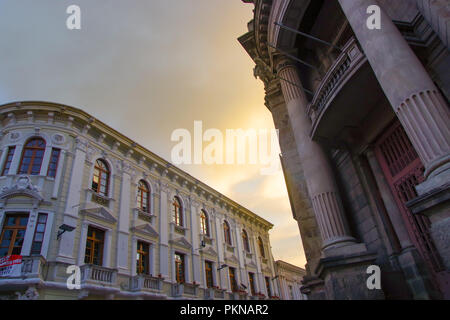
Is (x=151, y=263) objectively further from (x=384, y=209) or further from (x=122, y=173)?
(x=384, y=209)

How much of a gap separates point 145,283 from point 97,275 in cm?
292

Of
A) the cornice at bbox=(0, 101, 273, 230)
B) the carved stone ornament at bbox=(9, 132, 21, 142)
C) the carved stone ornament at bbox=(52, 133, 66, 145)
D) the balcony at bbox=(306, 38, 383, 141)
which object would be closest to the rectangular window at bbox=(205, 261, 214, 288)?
the cornice at bbox=(0, 101, 273, 230)

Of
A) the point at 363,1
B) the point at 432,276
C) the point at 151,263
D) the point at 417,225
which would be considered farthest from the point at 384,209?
the point at 151,263

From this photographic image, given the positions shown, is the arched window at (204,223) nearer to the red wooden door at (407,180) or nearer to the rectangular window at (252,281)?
the rectangular window at (252,281)

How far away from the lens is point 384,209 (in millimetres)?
6391

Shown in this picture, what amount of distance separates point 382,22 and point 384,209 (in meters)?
3.97

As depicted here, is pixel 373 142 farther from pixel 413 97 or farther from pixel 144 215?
pixel 144 215

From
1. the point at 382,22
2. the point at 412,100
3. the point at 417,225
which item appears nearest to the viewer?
the point at 412,100

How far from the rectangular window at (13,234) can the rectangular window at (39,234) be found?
1.56 feet

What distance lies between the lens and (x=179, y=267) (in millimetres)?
18812

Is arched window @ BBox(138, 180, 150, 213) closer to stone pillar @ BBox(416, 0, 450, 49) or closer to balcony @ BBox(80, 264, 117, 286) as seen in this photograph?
Result: balcony @ BBox(80, 264, 117, 286)

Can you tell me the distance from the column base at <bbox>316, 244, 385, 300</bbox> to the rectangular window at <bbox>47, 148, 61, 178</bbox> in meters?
13.6

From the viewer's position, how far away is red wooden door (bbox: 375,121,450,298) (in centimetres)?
514

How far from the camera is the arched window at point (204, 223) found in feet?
74.6
